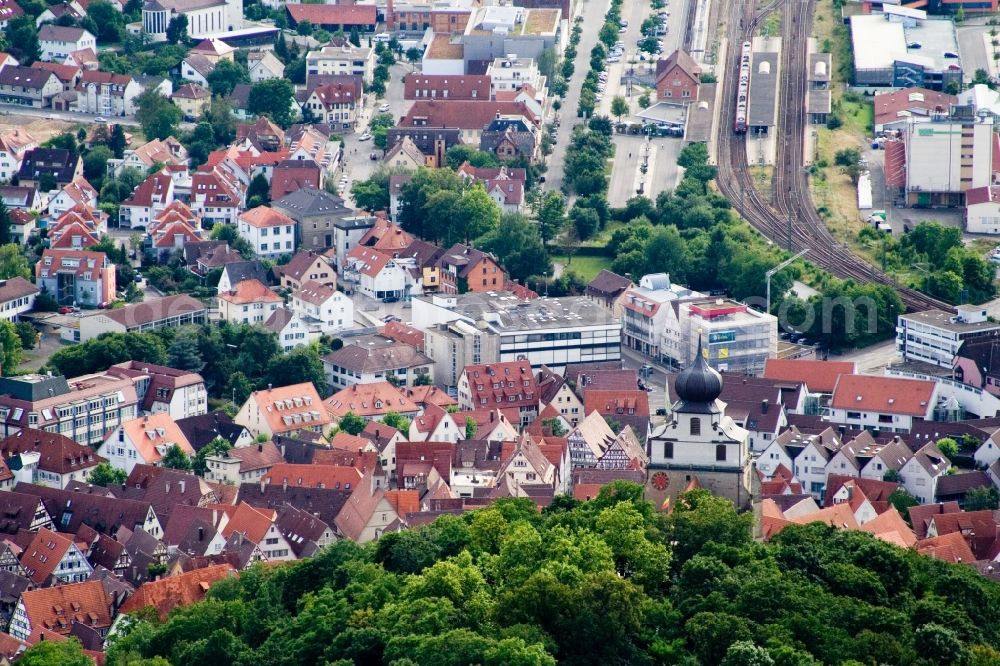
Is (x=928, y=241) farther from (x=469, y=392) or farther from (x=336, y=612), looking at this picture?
(x=336, y=612)

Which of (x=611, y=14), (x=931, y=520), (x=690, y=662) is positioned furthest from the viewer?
(x=611, y=14)

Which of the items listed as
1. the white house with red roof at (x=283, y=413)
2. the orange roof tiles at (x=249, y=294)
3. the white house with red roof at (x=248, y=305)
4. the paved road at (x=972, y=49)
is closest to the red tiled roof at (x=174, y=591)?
the white house with red roof at (x=283, y=413)

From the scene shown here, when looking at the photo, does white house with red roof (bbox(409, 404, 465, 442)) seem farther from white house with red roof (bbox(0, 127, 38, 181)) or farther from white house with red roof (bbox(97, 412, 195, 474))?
white house with red roof (bbox(0, 127, 38, 181))

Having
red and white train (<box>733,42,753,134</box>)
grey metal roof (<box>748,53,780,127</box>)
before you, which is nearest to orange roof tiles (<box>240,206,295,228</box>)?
red and white train (<box>733,42,753,134</box>)

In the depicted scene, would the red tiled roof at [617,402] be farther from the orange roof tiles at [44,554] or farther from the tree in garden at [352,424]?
the orange roof tiles at [44,554]

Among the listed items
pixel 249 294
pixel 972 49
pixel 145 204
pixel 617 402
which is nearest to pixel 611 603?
pixel 617 402

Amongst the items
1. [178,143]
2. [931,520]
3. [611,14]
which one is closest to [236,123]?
[178,143]
